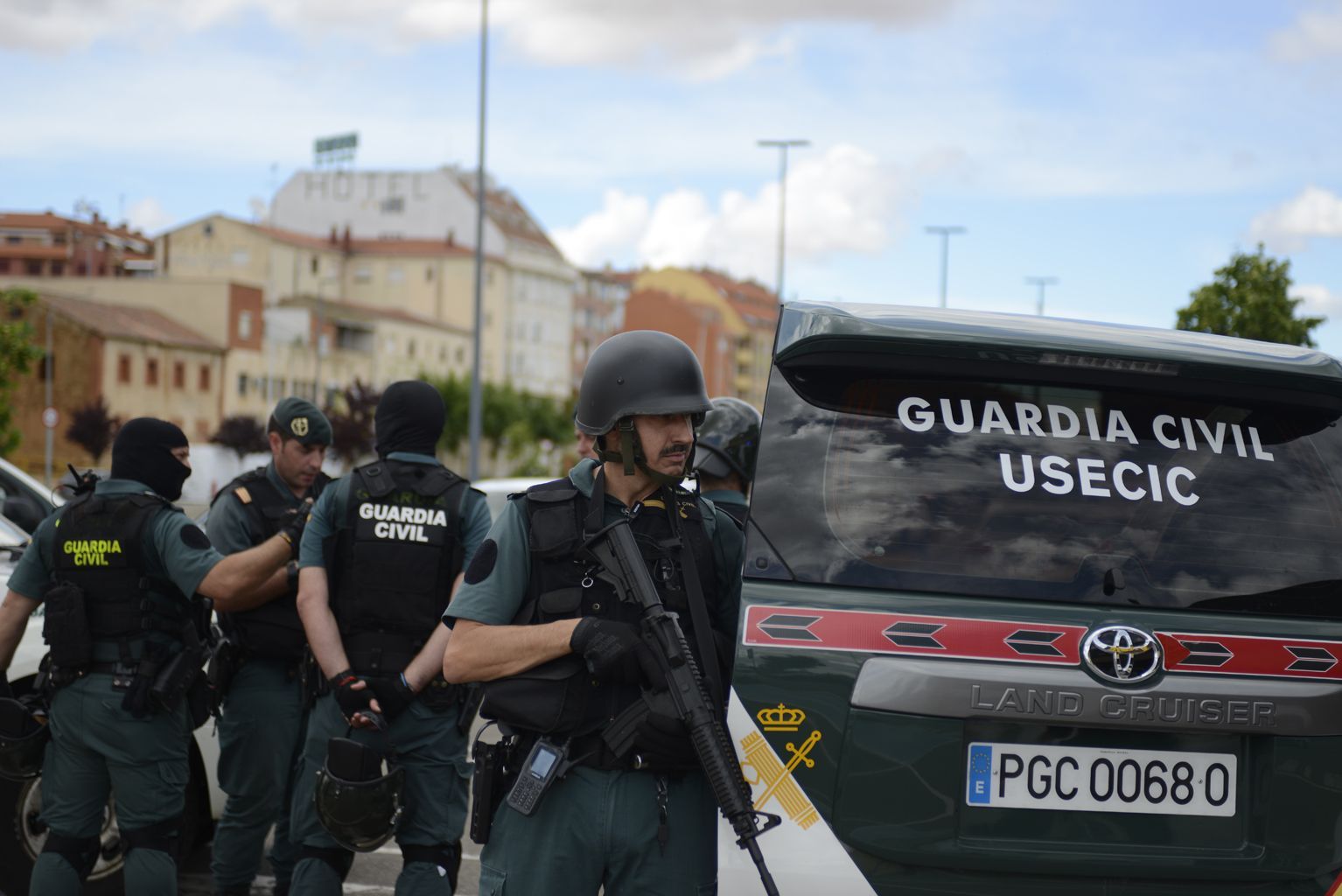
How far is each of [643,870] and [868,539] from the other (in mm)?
868

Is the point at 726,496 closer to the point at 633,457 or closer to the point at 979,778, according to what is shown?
the point at 633,457

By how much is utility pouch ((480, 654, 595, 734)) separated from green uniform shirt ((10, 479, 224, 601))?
206 cm

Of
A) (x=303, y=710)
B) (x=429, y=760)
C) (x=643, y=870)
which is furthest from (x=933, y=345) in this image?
(x=303, y=710)

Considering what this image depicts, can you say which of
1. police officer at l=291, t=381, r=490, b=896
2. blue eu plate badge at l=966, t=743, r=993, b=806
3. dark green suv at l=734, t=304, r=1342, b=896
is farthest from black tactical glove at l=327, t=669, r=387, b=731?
blue eu plate badge at l=966, t=743, r=993, b=806

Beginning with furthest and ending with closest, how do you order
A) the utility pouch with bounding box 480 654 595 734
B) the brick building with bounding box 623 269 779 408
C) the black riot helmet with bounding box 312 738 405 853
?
1. the brick building with bounding box 623 269 779 408
2. the black riot helmet with bounding box 312 738 405 853
3. the utility pouch with bounding box 480 654 595 734

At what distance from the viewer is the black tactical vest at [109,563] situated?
5.03 meters

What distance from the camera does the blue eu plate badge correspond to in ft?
9.48

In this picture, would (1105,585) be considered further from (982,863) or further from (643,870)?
(643,870)

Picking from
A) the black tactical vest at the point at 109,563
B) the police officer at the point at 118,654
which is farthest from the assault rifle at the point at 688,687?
the black tactical vest at the point at 109,563

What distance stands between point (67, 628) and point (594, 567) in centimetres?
243

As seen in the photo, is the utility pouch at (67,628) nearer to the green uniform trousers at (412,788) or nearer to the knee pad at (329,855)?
the green uniform trousers at (412,788)

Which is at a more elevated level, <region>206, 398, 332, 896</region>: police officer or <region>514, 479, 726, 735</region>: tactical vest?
<region>514, 479, 726, 735</region>: tactical vest

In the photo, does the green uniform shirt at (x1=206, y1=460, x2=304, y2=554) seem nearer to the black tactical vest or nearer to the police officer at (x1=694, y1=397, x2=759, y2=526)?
the black tactical vest

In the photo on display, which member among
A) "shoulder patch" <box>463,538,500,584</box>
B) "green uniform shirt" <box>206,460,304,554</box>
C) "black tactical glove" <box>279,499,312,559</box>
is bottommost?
"green uniform shirt" <box>206,460,304,554</box>
